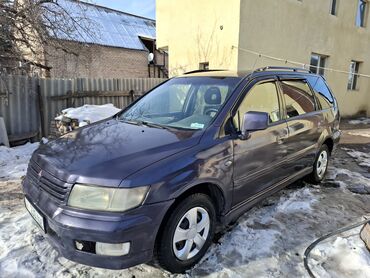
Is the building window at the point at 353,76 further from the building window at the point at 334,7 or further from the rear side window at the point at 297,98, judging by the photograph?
the rear side window at the point at 297,98

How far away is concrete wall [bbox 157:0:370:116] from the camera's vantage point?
30.1ft

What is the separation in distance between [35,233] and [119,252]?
5.04 feet

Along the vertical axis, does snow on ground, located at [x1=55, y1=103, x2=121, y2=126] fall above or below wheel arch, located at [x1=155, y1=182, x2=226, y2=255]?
above

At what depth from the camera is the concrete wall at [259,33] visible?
919 cm

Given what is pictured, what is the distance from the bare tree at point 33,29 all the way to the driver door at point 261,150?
5406 millimetres

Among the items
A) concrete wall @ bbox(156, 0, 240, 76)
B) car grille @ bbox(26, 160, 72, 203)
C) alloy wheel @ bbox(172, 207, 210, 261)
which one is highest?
concrete wall @ bbox(156, 0, 240, 76)

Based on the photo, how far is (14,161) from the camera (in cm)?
586

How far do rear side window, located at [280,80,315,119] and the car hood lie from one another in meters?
1.72

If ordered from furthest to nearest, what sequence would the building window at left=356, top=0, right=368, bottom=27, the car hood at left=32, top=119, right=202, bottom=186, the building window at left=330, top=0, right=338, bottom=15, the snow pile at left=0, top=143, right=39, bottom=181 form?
the building window at left=356, top=0, right=368, bottom=27
the building window at left=330, top=0, right=338, bottom=15
the snow pile at left=0, top=143, right=39, bottom=181
the car hood at left=32, top=119, right=202, bottom=186

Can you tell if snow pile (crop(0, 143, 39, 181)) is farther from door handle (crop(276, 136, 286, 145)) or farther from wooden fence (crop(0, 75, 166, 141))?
door handle (crop(276, 136, 286, 145))

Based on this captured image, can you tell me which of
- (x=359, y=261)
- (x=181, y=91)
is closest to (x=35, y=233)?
(x=181, y=91)

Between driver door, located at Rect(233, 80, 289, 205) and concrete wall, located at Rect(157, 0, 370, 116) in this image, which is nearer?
driver door, located at Rect(233, 80, 289, 205)

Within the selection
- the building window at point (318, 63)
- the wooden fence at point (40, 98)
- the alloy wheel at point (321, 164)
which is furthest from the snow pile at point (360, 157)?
the wooden fence at point (40, 98)

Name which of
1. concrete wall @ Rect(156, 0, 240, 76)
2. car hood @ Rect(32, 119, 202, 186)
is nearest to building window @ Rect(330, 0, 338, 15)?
concrete wall @ Rect(156, 0, 240, 76)
